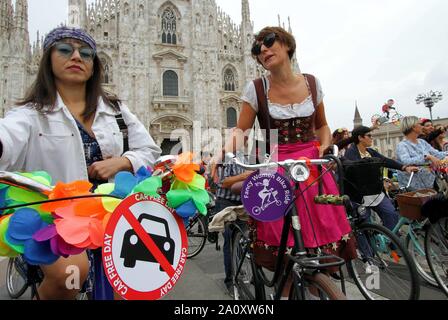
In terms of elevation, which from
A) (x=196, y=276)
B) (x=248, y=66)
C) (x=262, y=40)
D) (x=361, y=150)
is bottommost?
(x=196, y=276)

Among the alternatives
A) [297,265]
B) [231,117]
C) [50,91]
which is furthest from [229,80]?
[297,265]

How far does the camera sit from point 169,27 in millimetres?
24000

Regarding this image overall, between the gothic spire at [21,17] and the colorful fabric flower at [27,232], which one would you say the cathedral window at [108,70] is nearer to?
the gothic spire at [21,17]

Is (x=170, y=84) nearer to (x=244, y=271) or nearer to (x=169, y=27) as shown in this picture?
(x=169, y=27)

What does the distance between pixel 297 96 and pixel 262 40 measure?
1.53 feet

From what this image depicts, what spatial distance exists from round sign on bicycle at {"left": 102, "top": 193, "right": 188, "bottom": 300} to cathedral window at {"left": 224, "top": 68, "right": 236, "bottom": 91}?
79.5 ft

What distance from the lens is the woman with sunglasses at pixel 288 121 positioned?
6.37ft

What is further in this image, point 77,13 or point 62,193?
point 77,13

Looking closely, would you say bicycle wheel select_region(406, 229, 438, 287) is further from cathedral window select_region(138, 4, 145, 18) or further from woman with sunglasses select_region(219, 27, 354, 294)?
cathedral window select_region(138, 4, 145, 18)

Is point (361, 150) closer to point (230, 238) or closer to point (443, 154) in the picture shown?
point (443, 154)

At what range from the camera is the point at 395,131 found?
41.5 metres

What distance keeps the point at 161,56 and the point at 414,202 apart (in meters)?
22.2

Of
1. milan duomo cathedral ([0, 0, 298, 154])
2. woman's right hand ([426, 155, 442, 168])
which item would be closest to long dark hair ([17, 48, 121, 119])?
woman's right hand ([426, 155, 442, 168])
